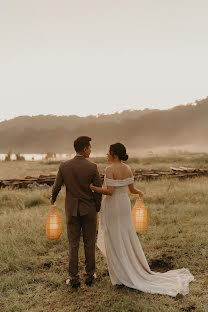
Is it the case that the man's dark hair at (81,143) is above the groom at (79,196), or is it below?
above

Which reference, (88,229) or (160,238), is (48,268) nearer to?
(88,229)

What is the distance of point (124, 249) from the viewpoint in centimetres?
493

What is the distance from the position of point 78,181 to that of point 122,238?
3.67 feet

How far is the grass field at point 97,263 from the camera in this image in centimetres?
443

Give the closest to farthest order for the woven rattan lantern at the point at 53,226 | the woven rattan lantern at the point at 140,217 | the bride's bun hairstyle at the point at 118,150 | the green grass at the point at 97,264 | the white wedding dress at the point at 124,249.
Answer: the green grass at the point at 97,264 < the bride's bun hairstyle at the point at 118,150 < the white wedding dress at the point at 124,249 < the woven rattan lantern at the point at 53,226 < the woven rattan lantern at the point at 140,217

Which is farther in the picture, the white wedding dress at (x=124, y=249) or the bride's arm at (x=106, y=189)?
the white wedding dress at (x=124, y=249)

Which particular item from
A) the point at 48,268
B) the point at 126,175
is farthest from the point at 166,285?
the point at 48,268

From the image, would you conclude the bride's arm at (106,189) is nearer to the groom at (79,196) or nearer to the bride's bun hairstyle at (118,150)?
the groom at (79,196)

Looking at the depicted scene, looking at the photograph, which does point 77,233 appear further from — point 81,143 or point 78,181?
point 81,143

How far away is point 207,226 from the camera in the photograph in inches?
315

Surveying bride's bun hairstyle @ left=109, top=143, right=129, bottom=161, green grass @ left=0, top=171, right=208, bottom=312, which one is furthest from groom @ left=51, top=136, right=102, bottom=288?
green grass @ left=0, top=171, right=208, bottom=312

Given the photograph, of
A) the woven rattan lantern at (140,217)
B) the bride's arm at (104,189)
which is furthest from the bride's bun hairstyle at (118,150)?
the woven rattan lantern at (140,217)

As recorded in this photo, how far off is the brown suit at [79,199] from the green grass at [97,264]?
0.55 meters

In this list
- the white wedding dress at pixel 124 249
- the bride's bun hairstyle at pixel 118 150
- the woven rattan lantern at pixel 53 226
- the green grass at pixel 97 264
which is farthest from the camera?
the woven rattan lantern at pixel 53 226
